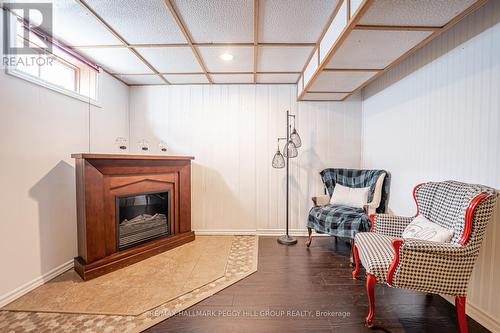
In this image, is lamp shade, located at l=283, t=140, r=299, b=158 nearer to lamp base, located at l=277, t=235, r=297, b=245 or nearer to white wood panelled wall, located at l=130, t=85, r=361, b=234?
white wood panelled wall, located at l=130, t=85, r=361, b=234

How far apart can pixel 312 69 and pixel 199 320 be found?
264 cm

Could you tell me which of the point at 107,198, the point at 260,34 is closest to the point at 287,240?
the point at 107,198

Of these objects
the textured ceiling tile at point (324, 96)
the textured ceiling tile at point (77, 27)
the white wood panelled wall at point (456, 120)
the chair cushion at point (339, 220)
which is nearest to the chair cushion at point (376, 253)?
the chair cushion at point (339, 220)

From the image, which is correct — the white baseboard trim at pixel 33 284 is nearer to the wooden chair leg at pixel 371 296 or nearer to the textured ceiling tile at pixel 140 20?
the textured ceiling tile at pixel 140 20

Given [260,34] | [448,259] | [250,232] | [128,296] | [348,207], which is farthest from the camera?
[250,232]

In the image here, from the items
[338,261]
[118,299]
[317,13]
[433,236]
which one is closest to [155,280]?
[118,299]

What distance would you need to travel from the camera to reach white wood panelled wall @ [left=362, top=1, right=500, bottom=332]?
147cm

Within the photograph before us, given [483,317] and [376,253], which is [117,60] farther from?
[483,317]

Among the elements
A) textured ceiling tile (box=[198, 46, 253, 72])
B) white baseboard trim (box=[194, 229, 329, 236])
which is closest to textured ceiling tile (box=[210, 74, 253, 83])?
textured ceiling tile (box=[198, 46, 253, 72])

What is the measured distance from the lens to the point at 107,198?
2229 millimetres

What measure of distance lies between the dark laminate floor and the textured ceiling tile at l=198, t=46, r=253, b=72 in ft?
7.85

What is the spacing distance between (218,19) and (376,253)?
2292 millimetres

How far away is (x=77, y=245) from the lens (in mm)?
2342

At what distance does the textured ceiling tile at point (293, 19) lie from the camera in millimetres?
1659
